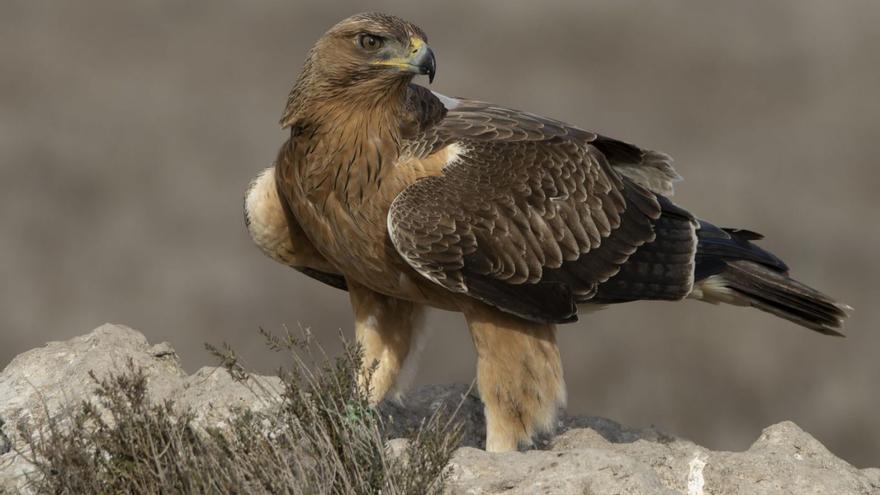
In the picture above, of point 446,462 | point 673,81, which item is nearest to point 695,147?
point 673,81

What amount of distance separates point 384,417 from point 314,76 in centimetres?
198

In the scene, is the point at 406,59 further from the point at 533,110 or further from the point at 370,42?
the point at 533,110

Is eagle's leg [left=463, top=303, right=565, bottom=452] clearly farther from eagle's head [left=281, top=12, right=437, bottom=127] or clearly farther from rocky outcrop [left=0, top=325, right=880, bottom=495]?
eagle's head [left=281, top=12, right=437, bottom=127]

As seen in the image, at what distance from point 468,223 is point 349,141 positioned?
73cm

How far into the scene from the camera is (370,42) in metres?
8.89

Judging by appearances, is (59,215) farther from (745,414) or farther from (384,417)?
(384,417)

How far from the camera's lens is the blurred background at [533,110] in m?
18.0

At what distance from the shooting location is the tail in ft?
33.0

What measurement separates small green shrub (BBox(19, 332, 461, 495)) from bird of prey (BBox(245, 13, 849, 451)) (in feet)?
2.35

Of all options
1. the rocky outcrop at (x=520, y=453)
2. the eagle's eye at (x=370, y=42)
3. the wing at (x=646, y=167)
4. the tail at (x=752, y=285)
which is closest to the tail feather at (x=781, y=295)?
the tail at (x=752, y=285)

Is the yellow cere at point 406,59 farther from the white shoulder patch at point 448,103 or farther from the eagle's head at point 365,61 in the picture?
the white shoulder patch at point 448,103

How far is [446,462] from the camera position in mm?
7398

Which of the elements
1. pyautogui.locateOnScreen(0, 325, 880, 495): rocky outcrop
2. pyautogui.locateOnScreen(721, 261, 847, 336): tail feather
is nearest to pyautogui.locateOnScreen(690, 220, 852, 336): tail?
pyautogui.locateOnScreen(721, 261, 847, 336): tail feather

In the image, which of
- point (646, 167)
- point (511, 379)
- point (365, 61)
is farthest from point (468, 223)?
point (646, 167)
